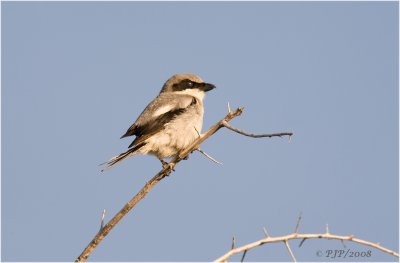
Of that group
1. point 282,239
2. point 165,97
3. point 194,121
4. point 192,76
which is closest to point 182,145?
point 194,121

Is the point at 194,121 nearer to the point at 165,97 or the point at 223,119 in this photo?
the point at 165,97

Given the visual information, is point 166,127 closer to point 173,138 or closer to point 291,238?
point 173,138

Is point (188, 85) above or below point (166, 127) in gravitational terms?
above

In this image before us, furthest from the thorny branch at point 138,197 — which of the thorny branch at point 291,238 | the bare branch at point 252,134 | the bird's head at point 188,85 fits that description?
the bird's head at point 188,85

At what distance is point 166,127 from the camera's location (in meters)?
6.59

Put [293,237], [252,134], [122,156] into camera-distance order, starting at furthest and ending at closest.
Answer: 1. [122,156]
2. [252,134]
3. [293,237]

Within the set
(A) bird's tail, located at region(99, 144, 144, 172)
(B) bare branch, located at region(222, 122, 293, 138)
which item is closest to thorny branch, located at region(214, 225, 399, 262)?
(B) bare branch, located at region(222, 122, 293, 138)

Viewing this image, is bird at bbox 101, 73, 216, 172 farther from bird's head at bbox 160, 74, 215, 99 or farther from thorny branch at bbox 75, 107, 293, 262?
thorny branch at bbox 75, 107, 293, 262

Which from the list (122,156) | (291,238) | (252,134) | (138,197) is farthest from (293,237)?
(122,156)

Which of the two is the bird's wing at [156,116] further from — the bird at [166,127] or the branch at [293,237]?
the branch at [293,237]

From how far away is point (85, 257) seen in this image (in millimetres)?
3258

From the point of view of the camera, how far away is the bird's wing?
651 centimetres

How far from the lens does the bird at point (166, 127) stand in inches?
257

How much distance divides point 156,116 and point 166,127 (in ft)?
0.54
